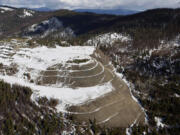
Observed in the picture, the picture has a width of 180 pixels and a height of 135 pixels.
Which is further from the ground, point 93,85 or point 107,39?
point 107,39

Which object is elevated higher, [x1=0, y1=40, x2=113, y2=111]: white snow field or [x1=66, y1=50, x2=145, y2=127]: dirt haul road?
[x1=0, y1=40, x2=113, y2=111]: white snow field

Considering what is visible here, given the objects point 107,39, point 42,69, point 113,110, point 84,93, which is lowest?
point 113,110

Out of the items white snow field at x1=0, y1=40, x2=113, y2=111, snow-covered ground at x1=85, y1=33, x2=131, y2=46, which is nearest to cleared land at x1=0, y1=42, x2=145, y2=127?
white snow field at x1=0, y1=40, x2=113, y2=111

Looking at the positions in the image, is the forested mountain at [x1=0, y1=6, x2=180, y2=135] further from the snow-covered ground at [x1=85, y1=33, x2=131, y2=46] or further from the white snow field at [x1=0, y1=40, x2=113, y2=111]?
the snow-covered ground at [x1=85, y1=33, x2=131, y2=46]

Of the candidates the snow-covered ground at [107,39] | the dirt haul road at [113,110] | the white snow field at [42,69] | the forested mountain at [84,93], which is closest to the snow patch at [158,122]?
the forested mountain at [84,93]

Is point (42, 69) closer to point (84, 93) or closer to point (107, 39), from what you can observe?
point (84, 93)

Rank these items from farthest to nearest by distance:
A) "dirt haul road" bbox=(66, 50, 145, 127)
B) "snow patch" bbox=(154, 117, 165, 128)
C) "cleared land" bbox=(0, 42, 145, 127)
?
"cleared land" bbox=(0, 42, 145, 127)
"snow patch" bbox=(154, 117, 165, 128)
"dirt haul road" bbox=(66, 50, 145, 127)

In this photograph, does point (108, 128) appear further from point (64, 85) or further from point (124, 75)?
point (124, 75)

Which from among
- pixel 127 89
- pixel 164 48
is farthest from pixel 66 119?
pixel 164 48

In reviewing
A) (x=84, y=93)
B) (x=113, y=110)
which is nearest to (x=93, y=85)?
(x=84, y=93)
